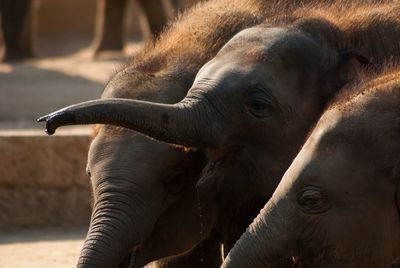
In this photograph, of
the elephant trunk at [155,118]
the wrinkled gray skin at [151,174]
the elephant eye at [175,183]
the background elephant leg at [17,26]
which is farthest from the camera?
the background elephant leg at [17,26]

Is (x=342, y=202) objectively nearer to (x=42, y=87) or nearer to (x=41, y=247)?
(x=41, y=247)

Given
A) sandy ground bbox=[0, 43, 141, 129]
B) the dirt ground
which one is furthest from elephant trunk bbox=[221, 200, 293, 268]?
sandy ground bbox=[0, 43, 141, 129]

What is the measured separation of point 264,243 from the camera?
23.8 feet

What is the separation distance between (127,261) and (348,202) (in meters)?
1.40

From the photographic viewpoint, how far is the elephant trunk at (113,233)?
803cm

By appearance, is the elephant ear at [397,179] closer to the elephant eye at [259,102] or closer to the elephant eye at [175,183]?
the elephant eye at [259,102]

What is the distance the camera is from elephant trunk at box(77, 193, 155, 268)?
8031 mm

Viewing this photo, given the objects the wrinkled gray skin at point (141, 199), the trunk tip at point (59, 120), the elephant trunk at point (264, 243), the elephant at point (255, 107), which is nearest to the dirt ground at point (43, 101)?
the wrinkled gray skin at point (141, 199)

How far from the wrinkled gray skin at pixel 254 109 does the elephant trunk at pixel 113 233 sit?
37cm

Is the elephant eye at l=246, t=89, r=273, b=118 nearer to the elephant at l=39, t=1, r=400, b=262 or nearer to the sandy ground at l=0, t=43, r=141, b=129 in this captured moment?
the elephant at l=39, t=1, r=400, b=262

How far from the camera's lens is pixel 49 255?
Answer: 10.7m

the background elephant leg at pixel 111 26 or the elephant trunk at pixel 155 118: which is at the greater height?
the elephant trunk at pixel 155 118

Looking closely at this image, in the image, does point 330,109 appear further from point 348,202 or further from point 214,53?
point 214,53

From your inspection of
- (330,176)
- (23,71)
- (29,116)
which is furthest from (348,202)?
(23,71)
